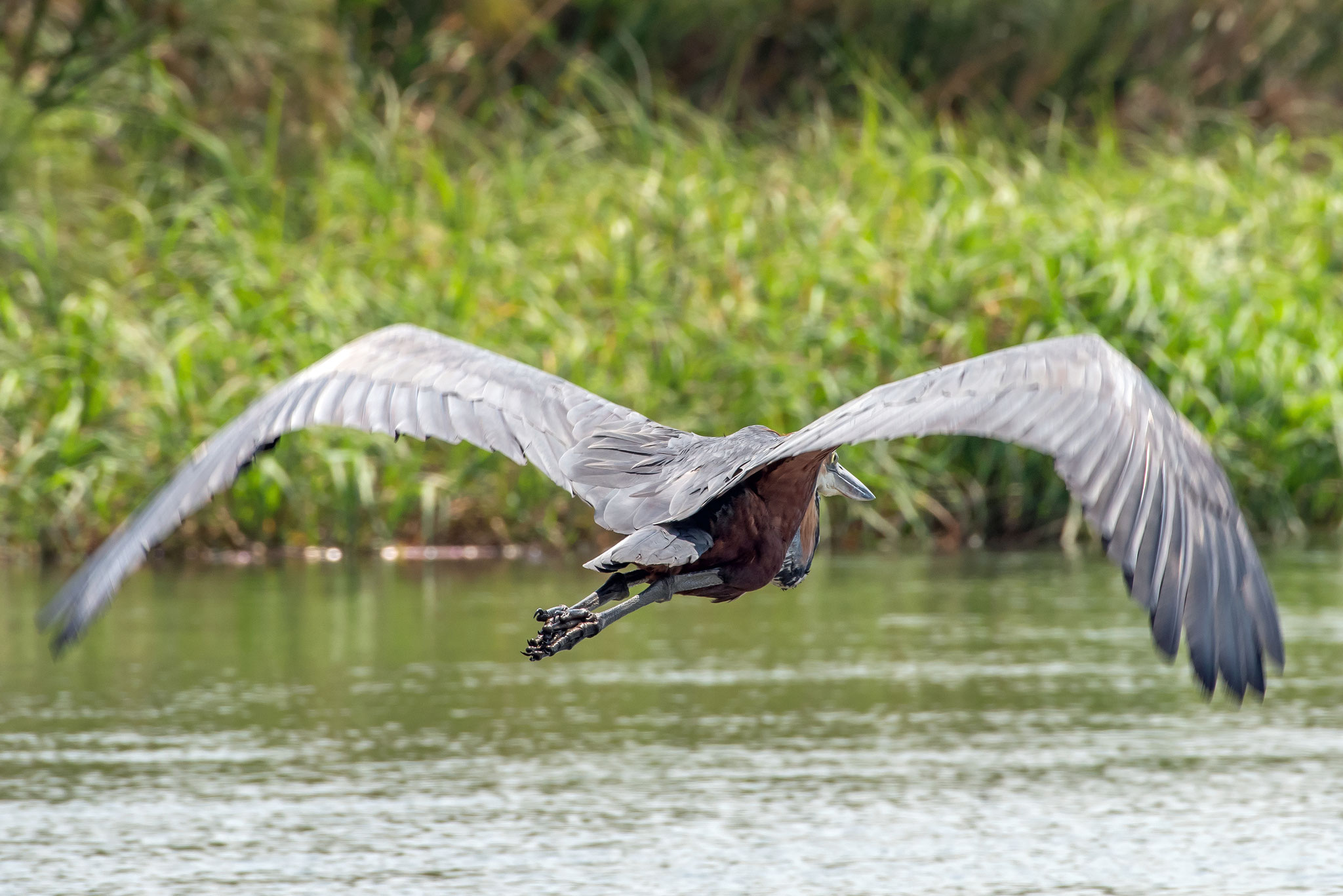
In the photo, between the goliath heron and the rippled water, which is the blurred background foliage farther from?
the goliath heron

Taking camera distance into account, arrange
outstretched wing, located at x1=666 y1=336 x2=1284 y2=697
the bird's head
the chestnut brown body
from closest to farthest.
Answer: outstretched wing, located at x1=666 y1=336 x2=1284 y2=697, the chestnut brown body, the bird's head

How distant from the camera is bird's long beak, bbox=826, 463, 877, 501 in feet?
14.5

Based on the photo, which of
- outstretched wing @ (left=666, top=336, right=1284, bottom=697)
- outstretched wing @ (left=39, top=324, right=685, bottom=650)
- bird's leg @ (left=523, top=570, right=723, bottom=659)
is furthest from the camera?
outstretched wing @ (left=39, top=324, right=685, bottom=650)

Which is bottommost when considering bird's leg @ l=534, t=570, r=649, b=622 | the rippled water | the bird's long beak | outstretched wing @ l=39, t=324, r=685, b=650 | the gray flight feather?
the rippled water

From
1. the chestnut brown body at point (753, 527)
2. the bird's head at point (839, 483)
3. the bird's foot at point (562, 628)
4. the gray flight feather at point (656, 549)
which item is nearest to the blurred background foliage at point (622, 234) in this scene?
the bird's head at point (839, 483)

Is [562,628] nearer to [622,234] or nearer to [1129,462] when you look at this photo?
[1129,462]

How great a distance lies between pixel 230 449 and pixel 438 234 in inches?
310

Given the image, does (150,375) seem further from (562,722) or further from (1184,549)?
(1184,549)

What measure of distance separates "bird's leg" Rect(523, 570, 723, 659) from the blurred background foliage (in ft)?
19.4

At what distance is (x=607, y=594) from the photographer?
3.76 meters

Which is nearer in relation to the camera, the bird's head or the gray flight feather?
the gray flight feather

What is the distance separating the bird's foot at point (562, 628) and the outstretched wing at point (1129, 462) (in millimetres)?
471

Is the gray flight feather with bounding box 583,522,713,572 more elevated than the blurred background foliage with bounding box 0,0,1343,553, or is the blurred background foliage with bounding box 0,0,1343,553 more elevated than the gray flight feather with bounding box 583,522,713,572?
the blurred background foliage with bounding box 0,0,1343,553

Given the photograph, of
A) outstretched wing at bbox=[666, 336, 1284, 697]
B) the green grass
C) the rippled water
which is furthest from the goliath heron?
the green grass
